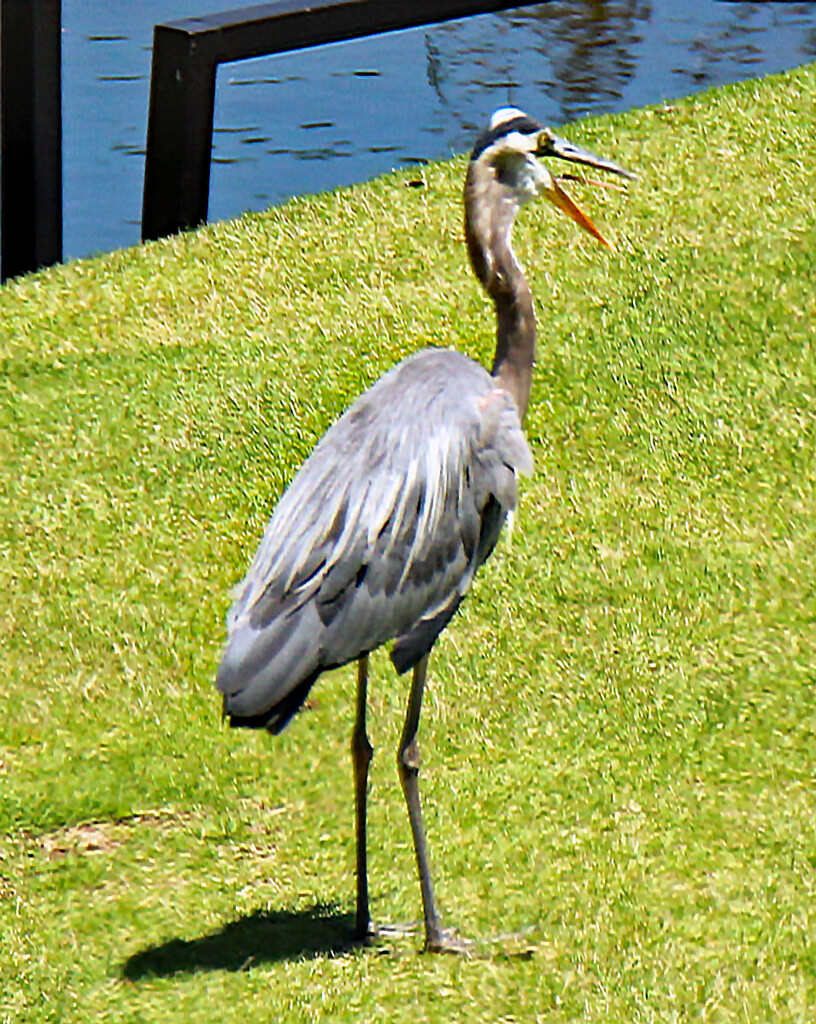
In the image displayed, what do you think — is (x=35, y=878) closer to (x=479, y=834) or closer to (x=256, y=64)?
(x=479, y=834)

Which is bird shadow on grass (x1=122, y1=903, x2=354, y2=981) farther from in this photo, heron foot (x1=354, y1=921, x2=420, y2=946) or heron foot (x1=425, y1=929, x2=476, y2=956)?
heron foot (x1=425, y1=929, x2=476, y2=956)

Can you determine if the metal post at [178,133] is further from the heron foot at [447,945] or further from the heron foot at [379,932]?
the heron foot at [447,945]

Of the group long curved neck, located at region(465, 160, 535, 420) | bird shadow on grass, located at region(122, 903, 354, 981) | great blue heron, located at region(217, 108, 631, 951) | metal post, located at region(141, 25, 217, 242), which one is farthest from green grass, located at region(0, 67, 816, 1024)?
long curved neck, located at region(465, 160, 535, 420)

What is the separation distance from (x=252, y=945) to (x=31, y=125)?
553 centimetres

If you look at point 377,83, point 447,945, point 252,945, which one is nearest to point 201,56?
point 377,83

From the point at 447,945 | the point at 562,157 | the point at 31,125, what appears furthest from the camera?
the point at 31,125

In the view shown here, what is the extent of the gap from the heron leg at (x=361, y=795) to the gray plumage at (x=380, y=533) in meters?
0.15

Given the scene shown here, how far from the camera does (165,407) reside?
25.8 ft

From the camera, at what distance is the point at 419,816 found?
15.6 feet

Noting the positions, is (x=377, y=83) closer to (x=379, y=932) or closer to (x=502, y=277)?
(x=502, y=277)

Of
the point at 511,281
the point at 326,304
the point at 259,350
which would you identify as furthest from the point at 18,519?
the point at 511,281

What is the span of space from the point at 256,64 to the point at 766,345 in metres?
5.68

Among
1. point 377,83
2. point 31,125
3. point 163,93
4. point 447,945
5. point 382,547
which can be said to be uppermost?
point 382,547

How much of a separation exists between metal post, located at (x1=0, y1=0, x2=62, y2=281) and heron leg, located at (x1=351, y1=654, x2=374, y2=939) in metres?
5.24
